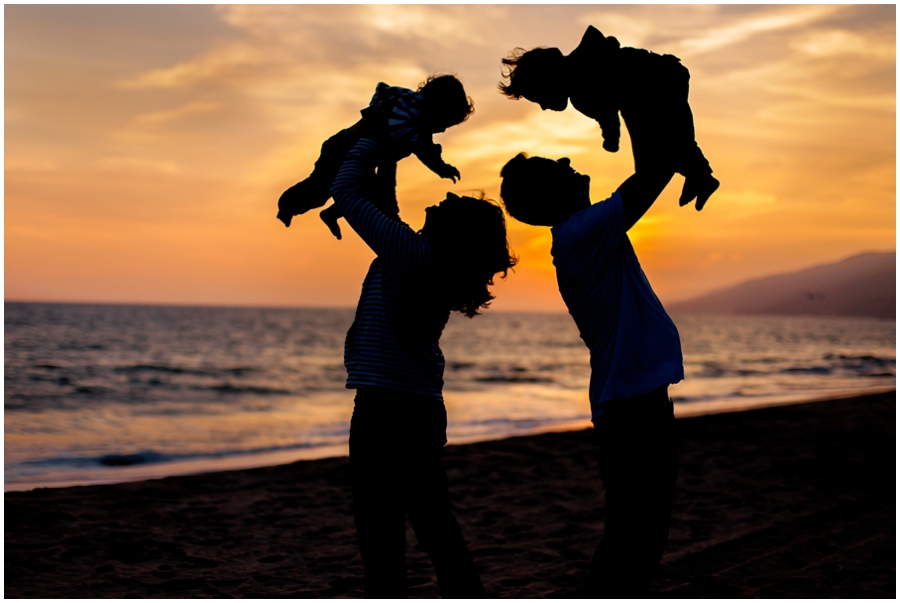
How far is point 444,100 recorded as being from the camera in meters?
2.34

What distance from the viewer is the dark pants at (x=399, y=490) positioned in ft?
7.26

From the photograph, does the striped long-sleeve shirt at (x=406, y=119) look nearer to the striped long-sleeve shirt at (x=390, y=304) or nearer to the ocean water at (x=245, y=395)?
the striped long-sleeve shirt at (x=390, y=304)

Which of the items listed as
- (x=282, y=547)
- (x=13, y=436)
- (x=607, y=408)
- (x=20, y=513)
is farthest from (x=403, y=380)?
(x=13, y=436)

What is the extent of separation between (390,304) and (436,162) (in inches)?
21.1

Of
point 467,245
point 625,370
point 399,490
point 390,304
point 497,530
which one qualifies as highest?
point 467,245

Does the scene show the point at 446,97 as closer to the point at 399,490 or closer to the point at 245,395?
the point at 399,490

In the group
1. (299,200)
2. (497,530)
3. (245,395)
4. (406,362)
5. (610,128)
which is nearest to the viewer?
(610,128)

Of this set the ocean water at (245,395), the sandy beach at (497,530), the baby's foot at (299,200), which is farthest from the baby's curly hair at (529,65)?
the ocean water at (245,395)

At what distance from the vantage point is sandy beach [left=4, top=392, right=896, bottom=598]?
4.54 metres

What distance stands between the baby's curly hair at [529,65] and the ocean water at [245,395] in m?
8.22

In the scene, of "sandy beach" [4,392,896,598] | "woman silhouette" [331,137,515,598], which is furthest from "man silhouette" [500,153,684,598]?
"sandy beach" [4,392,896,598]

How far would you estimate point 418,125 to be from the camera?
227 cm

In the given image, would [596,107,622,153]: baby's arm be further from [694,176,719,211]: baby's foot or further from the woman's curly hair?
the woman's curly hair

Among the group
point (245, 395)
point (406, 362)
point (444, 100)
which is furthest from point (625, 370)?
point (245, 395)
